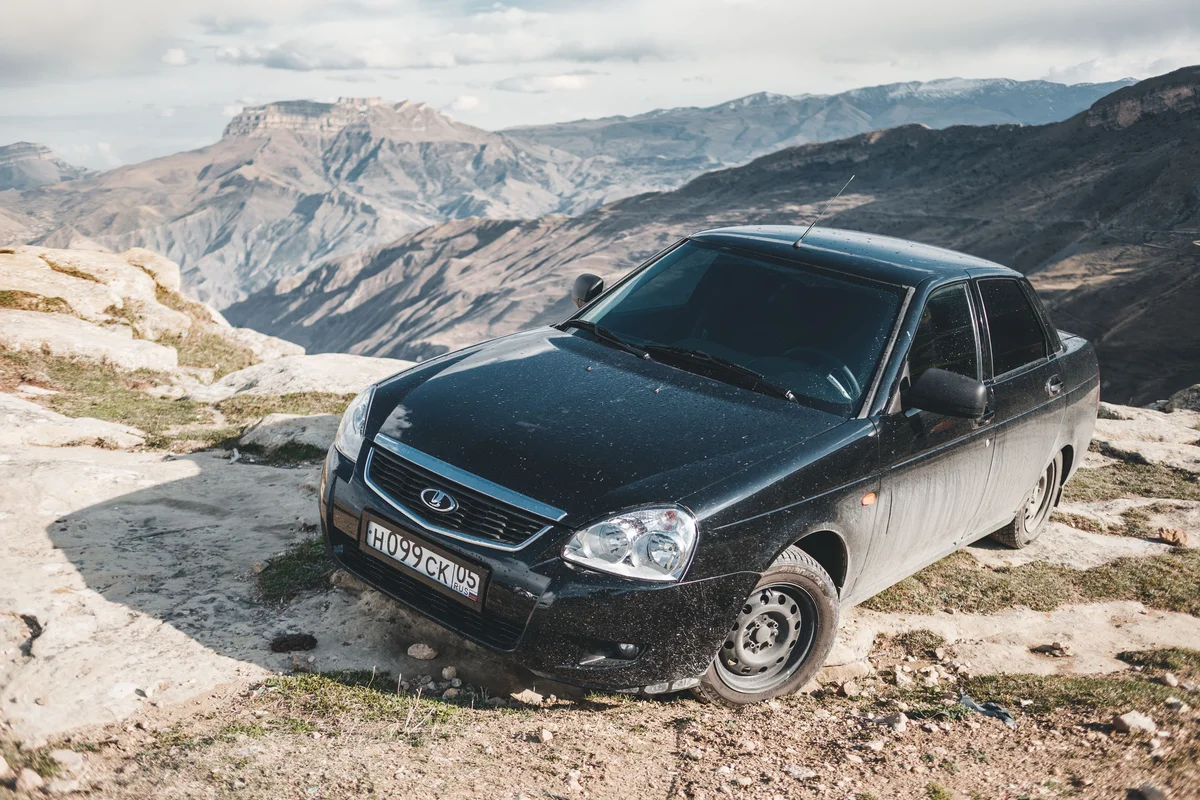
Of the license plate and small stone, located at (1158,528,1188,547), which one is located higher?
the license plate

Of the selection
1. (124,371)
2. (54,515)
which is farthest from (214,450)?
(124,371)

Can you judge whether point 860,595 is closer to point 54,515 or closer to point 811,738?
point 811,738

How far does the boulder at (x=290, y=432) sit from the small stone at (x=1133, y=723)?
5.45 meters

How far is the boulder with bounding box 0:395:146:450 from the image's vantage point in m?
6.66

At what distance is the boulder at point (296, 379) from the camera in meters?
9.59

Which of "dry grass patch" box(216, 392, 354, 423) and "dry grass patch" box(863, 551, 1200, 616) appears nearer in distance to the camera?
"dry grass patch" box(863, 551, 1200, 616)

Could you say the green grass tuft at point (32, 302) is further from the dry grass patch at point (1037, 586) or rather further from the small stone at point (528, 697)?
the dry grass patch at point (1037, 586)

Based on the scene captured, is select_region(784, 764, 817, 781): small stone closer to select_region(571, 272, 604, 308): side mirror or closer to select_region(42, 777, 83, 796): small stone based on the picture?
select_region(42, 777, 83, 796): small stone

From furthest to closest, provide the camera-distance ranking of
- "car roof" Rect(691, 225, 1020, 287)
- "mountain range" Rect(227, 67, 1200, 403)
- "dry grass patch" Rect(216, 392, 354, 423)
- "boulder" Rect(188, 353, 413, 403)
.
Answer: "mountain range" Rect(227, 67, 1200, 403), "boulder" Rect(188, 353, 413, 403), "dry grass patch" Rect(216, 392, 354, 423), "car roof" Rect(691, 225, 1020, 287)

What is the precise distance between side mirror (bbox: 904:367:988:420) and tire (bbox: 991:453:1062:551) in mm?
2341

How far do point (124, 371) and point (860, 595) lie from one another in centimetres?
873

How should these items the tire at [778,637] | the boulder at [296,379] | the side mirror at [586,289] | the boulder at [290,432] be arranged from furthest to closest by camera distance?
the boulder at [296,379] → the boulder at [290,432] → the side mirror at [586,289] → the tire at [778,637]

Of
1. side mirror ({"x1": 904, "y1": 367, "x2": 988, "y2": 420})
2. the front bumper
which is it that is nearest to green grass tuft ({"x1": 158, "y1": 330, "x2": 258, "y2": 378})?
the front bumper

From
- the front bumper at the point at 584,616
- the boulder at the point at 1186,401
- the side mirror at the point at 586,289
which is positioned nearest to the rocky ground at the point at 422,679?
the front bumper at the point at 584,616
